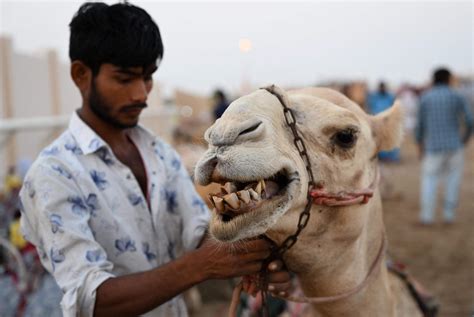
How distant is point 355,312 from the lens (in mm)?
1715

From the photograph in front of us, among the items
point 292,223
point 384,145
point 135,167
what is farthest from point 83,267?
point 384,145

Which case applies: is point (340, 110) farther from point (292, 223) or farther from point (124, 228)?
point (124, 228)

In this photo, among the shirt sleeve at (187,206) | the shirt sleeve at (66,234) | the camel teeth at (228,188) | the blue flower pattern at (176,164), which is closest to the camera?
the camel teeth at (228,188)

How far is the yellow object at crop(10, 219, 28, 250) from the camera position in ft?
11.3

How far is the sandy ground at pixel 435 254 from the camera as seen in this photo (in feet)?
16.7

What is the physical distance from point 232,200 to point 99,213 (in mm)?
623

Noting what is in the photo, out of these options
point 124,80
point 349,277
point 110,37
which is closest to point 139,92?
point 124,80

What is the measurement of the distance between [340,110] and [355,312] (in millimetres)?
721

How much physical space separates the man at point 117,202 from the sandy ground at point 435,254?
3416 millimetres

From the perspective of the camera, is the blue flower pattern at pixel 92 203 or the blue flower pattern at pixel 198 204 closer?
the blue flower pattern at pixel 92 203

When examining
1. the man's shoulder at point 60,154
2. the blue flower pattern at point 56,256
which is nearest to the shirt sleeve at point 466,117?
the man's shoulder at point 60,154

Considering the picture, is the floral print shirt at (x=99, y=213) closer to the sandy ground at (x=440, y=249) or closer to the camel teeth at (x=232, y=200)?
the camel teeth at (x=232, y=200)

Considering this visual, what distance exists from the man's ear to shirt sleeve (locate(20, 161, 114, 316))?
363 mm

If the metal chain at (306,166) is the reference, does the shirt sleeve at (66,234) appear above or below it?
below
